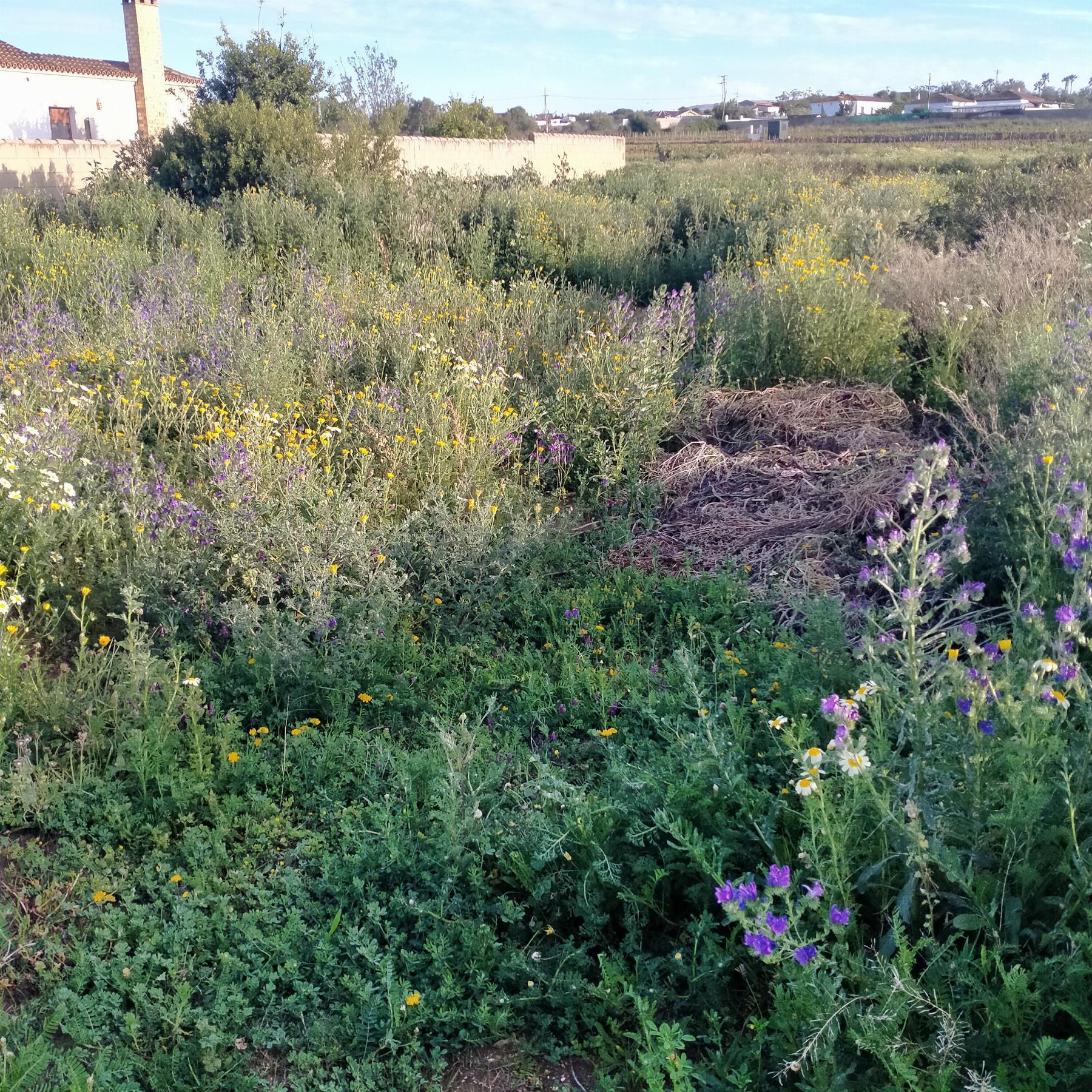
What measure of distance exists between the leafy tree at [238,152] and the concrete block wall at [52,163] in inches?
73.5

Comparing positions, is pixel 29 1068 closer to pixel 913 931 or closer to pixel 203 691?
pixel 203 691

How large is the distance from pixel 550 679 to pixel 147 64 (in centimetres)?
3377

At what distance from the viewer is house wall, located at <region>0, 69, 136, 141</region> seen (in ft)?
102

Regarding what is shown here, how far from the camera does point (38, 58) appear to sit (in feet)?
105

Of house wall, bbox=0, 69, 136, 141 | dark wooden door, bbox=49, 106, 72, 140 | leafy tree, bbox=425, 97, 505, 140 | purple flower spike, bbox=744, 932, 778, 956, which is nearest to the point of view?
purple flower spike, bbox=744, 932, 778, 956

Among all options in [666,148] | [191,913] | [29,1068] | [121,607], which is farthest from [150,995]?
[666,148]

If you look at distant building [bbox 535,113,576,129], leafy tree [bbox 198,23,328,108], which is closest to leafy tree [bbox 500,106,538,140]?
distant building [bbox 535,113,576,129]

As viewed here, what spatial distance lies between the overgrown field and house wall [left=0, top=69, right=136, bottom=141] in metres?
30.4

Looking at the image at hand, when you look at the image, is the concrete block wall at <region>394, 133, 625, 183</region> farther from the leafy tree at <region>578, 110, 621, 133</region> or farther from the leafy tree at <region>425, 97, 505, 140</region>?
the leafy tree at <region>578, 110, 621, 133</region>

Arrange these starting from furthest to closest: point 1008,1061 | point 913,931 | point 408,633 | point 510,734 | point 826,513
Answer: point 826,513 < point 408,633 < point 510,734 < point 913,931 < point 1008,1061

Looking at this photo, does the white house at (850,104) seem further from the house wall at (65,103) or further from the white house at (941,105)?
the house wall at (65,103)

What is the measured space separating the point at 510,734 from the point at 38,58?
38427 millimetres

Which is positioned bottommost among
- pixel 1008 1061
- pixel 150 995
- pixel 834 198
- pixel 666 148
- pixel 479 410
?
pixel 150 995

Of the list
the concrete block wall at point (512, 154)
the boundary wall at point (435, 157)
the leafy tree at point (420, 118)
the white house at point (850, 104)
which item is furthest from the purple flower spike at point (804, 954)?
the white house at point (850, 104)
